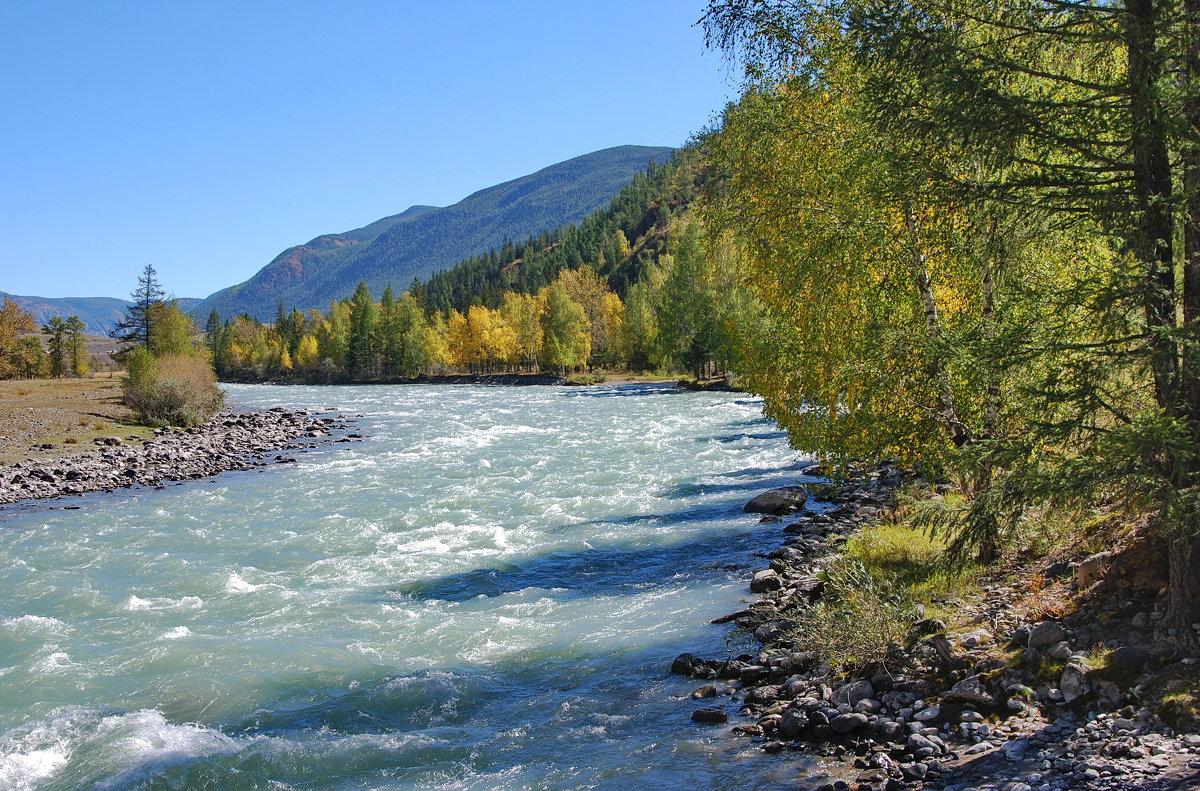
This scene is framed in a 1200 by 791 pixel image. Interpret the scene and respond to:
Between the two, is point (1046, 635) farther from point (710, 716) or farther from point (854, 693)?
point (710, 716)

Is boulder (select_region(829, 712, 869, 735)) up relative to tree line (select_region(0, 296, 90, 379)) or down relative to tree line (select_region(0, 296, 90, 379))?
down

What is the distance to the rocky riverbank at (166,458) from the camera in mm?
30172

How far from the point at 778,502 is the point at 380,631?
12.0 meters

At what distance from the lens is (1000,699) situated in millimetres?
8312

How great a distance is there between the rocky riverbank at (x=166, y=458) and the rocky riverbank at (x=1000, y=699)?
90.4 ft

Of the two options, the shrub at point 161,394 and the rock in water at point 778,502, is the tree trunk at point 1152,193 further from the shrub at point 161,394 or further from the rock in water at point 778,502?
the shrub at point 161,394

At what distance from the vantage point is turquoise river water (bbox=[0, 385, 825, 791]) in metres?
9.59

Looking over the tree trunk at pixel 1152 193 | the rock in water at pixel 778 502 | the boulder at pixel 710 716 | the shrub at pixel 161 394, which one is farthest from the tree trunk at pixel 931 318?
the shrub at pixel 161 394

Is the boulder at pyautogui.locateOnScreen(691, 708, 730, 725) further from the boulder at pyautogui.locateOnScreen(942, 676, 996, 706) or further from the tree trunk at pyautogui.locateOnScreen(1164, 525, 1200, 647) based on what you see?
the tree trunk at pyautogui.locateOnScreen(1164, 525, 1200, 647)

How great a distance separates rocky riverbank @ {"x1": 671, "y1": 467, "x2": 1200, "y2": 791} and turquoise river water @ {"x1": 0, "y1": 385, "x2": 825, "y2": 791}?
0.72 meters

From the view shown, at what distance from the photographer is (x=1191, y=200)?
746cm

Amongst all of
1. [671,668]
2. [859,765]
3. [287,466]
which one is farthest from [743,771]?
[287,466]

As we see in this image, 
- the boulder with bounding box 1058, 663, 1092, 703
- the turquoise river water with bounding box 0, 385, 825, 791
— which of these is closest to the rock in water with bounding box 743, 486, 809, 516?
the turquoise river water with bounding box 0, 385, 825, 791

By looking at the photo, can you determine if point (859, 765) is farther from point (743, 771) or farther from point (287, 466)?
point (287, 466)
